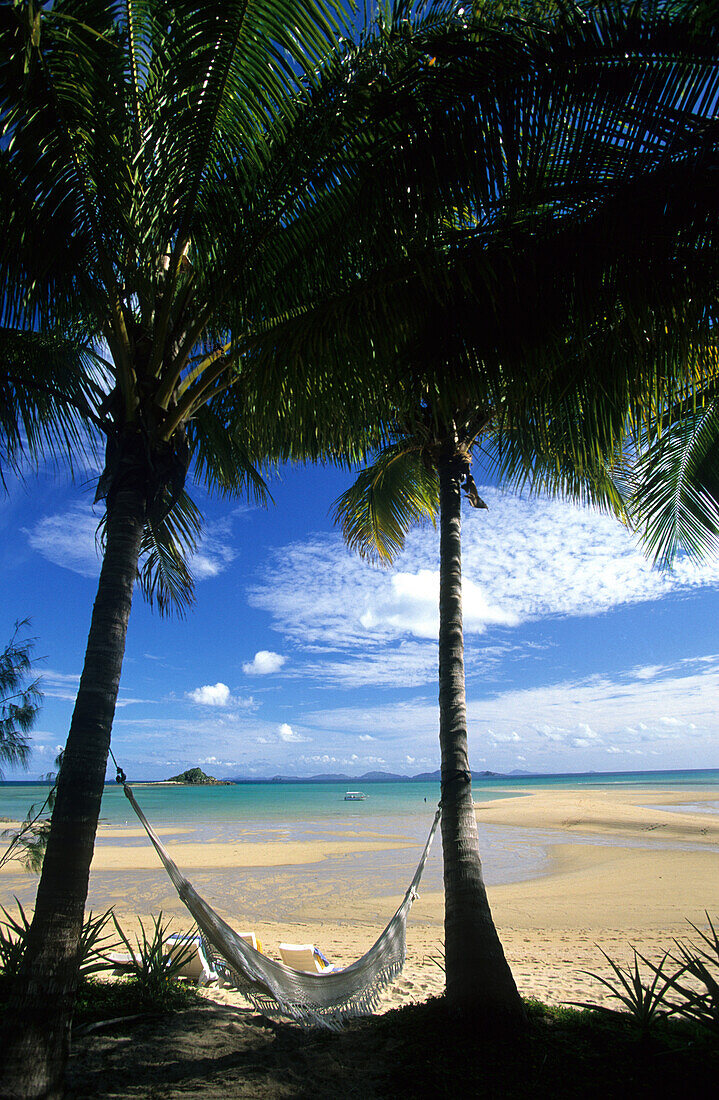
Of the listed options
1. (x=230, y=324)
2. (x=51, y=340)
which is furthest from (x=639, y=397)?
(x=51, y=340)

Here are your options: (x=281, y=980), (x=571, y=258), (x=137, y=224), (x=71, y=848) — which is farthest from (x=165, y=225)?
(x=281, y=980)

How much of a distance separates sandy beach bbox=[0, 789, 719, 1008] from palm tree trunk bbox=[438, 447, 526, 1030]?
1.10 metres

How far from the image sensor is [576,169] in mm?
2311

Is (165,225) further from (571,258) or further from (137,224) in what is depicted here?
(571,258)

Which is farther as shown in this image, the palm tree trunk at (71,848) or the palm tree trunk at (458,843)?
the palm tree trunk at (458,843)

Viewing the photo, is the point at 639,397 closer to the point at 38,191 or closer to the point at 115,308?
the point at 115,308

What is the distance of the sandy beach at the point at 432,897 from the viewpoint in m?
5.08

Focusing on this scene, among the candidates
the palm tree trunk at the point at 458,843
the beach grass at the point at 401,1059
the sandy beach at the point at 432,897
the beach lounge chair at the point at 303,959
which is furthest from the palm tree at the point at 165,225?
the beach lounge chair at the point at 303,959

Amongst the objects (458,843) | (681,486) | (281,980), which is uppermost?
(681,486)

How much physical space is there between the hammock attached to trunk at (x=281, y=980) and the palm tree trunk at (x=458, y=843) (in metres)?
0.59

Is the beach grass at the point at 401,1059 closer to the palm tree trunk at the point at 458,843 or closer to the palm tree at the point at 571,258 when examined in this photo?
the palm tree trunk at the point at 458,843

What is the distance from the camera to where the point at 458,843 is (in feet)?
10.8

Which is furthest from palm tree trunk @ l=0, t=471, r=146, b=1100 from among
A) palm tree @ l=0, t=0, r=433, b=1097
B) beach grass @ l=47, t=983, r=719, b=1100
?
beach grass @ l=47, t=983, r=719, b=1100

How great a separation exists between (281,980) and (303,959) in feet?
4.84
